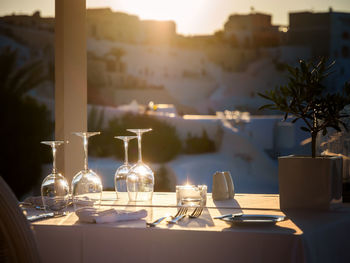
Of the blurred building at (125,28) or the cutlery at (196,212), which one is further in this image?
the blurred building at (125,28)

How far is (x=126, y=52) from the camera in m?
17.5

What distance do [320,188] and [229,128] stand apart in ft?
47.1

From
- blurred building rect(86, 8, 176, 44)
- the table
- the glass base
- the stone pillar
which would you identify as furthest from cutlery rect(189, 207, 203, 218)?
blurred building rect(86, 8, 176, 44)

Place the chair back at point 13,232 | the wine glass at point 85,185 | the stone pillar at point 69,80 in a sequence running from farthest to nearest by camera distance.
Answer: the stone pillar at point 69,80 < the wine glass at point 85,185 < the chair back at point 13,232

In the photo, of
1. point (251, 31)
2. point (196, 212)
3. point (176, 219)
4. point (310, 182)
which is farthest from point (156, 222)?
point (251, 31)

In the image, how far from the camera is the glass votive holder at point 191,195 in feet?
5.13

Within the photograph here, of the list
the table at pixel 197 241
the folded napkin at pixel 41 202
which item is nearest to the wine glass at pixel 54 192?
the folded napkin at pixel 41 202

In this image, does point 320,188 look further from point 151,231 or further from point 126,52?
point 126,52

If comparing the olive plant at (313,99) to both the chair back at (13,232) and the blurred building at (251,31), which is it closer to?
the chair back at (13,232)

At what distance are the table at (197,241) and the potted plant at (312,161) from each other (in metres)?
0.13

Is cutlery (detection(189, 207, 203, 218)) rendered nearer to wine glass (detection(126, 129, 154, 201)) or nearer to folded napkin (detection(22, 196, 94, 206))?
wine glass (detection(126, 129, 154, 201))

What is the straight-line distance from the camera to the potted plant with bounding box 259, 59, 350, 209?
1.51 m

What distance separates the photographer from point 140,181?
5.46 ft

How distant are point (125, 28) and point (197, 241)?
1688cm
